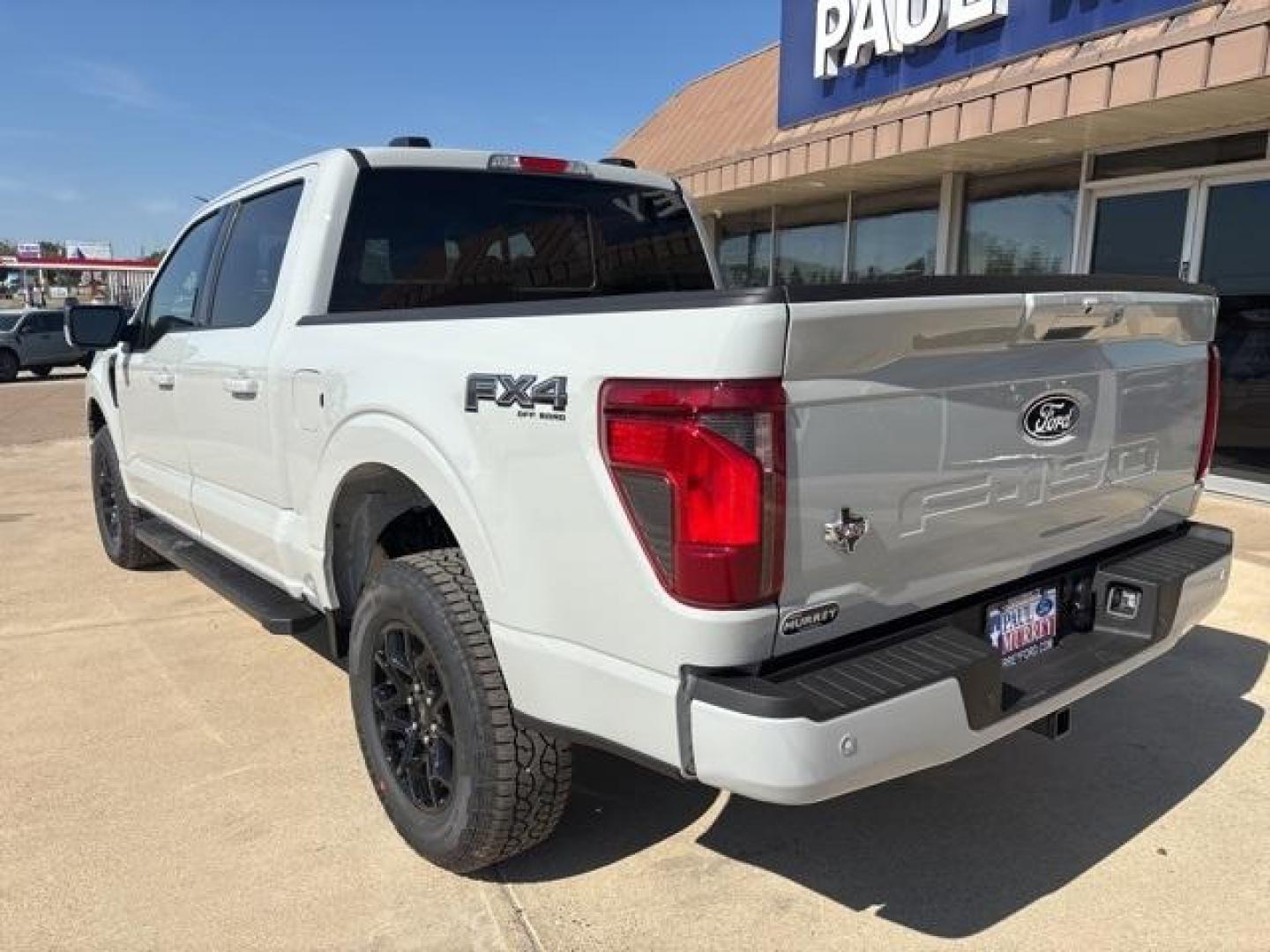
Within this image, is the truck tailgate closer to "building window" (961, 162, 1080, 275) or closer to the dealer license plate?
the dealer license plate

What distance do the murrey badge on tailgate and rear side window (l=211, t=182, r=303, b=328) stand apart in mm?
2366

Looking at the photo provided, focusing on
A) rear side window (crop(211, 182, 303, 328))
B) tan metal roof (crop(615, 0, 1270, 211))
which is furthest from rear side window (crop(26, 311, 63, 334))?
rear side window (crop(211, 182, 303, 328))

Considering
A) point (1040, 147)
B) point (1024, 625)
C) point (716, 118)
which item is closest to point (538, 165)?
point (1024, 625)

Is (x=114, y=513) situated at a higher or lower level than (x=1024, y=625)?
lower

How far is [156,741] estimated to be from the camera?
144 inches

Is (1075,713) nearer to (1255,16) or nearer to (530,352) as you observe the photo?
(530,352)

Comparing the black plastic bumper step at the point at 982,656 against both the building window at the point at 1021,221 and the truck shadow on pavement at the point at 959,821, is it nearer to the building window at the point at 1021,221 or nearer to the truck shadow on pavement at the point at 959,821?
the truck shadow on pavement at the point at 959,821

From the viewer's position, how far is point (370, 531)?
10.4 ft

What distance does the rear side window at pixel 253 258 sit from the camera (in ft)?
12.0

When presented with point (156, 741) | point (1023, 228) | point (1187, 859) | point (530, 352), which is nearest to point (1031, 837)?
point (1187, 859)

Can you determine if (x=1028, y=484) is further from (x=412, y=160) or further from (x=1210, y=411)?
(x=412, y=160)

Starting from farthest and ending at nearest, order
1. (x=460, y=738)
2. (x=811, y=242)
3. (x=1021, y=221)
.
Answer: (x=811, y=242), (x=1021, y=221), (x=460, y=738)

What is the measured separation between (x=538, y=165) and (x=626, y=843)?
2.49m

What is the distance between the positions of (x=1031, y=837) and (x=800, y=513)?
5.35 feet
